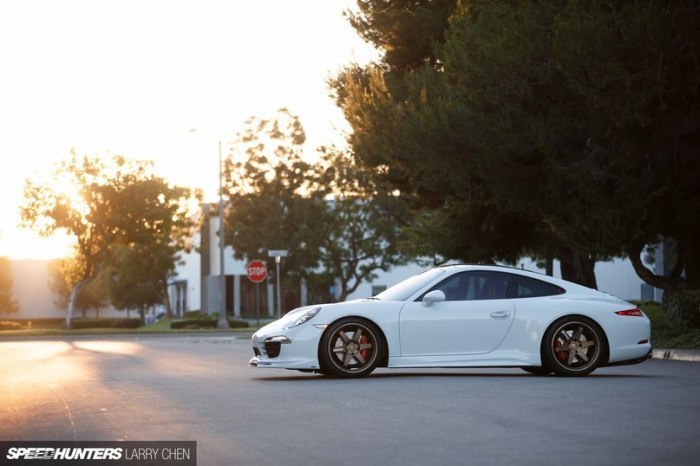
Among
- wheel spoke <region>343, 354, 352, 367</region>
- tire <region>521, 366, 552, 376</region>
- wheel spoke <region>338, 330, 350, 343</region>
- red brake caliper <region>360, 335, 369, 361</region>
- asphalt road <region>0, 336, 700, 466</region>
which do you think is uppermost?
wheel spoke <region>338, 330, 350, 343</region>

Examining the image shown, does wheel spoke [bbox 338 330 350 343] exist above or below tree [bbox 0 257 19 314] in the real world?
below

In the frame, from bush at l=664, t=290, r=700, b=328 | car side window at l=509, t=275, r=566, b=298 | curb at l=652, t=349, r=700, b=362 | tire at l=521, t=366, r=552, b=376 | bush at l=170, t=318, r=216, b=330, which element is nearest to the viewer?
car side window at l=509, t=275, r=566, b=298

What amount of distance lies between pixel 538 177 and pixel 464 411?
15622 millimetres

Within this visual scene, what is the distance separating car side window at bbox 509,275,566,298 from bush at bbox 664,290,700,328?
29.6 feet

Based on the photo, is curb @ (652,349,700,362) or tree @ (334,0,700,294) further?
tree @ (334,0,700,294)

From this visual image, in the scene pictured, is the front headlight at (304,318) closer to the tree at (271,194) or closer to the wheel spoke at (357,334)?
the wheel spoke at (357,334)

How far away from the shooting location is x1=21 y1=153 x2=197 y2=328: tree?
200ft

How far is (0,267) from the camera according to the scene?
118250 mm

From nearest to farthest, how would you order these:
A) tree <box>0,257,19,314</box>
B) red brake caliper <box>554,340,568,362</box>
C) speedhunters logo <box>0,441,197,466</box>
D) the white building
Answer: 1. speedhunters logo <box>0,441,197,466</box>
2. red brake caliper <box>554,340,568,362</box>
3. the white building
4. tree <box>0,257,19,314</box>

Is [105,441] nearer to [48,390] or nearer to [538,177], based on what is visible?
[48,390]

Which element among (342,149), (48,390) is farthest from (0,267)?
(48,390)

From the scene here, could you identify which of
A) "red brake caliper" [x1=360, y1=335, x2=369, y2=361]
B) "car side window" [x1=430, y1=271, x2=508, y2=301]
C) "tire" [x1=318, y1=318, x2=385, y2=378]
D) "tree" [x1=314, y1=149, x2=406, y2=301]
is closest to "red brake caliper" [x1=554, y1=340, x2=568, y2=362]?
"car side window" [x1=430, y1=271, x2=508, y2=301]

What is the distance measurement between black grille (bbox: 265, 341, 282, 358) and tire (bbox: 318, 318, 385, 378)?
0.52 metres

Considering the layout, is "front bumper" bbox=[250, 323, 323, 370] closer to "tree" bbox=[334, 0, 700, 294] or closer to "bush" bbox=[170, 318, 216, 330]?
→ "tree" bbox=[334, 0, 700, 294]
